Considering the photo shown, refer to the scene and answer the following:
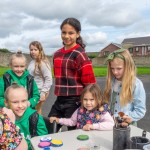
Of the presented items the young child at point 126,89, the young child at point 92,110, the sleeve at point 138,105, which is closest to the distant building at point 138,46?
the young child at point 126,89

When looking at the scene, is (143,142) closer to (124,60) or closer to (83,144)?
(83,144)

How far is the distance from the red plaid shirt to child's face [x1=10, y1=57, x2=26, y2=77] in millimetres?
701

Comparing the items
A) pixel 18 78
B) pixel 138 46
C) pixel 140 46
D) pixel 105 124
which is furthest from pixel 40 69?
pixel 138 46

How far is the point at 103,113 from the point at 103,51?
61.8 meters

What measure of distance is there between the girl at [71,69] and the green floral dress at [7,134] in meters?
1.28

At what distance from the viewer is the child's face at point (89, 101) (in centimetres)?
246

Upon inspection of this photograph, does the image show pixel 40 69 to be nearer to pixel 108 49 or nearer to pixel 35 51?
pixel 35 51

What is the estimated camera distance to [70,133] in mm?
2166

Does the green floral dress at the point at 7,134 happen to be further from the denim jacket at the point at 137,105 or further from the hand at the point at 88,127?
the denim jacket at the point at 137,105

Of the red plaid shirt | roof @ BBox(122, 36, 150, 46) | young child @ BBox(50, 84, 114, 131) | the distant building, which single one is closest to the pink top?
young child @ BBox(50, 84, 114, 131)

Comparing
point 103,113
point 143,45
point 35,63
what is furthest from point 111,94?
point 143,45

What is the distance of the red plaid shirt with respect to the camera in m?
2.86

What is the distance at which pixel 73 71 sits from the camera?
289 centimetres

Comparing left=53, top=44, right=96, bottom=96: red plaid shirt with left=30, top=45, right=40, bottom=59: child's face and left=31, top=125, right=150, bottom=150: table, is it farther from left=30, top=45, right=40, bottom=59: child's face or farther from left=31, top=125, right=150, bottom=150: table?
left=30, top=45, right=40, bottom=59: child's face
